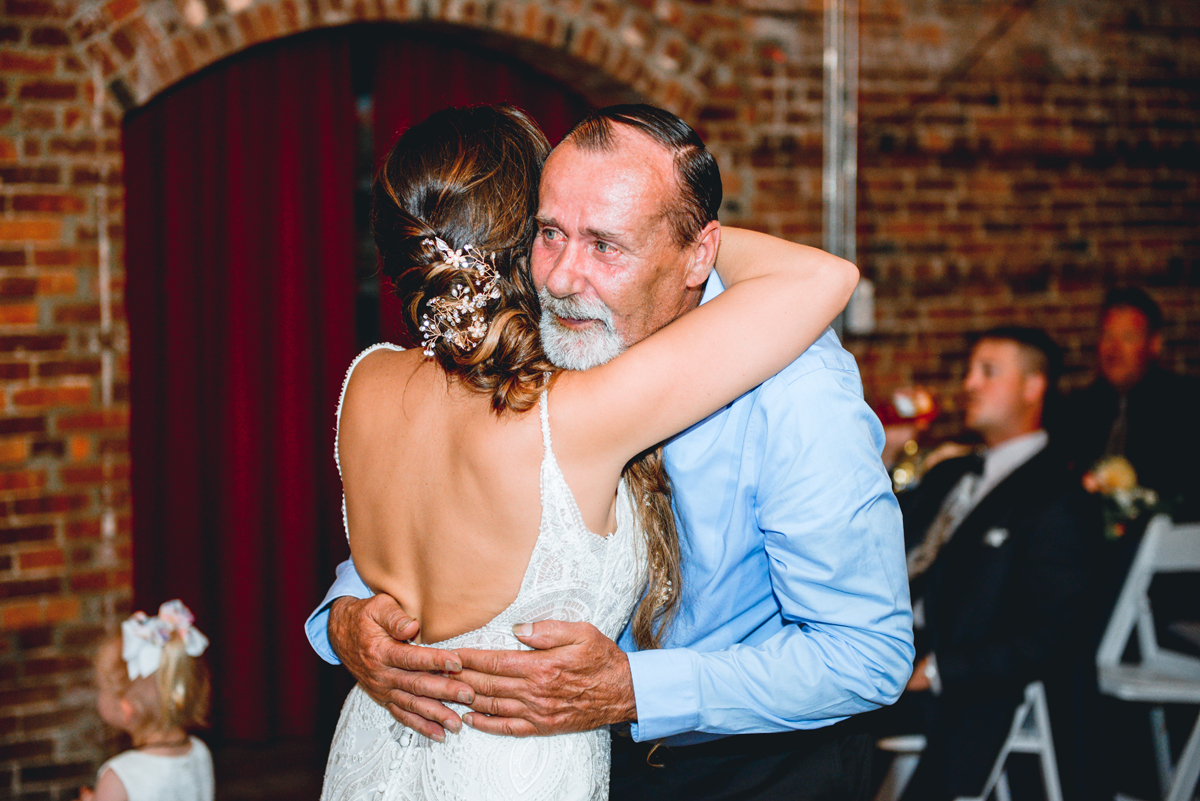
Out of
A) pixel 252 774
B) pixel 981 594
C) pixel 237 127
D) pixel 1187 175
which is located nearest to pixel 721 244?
pixel 981 594

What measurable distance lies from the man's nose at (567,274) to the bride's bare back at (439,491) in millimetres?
197

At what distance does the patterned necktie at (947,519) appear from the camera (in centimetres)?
331

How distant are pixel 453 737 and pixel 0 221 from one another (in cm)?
243

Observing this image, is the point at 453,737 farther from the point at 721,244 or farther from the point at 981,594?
the point at 981,594

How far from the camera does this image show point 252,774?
350cm

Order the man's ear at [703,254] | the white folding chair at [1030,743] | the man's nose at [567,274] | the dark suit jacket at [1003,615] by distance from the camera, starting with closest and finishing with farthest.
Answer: the man's nose at [567,274]
the man's ear at [703,254]
the dark suit jacket at [1003,615]
the white folding chair at [1030,743]

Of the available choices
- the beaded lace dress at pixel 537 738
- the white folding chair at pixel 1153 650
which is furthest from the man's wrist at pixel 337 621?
the white folding chair at pixel 1153 650

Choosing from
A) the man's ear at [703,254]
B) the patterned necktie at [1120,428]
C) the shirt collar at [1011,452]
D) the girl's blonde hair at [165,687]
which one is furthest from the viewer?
the patterned necktie at [1120,428]

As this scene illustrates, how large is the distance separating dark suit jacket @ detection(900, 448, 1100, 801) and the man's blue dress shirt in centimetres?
163

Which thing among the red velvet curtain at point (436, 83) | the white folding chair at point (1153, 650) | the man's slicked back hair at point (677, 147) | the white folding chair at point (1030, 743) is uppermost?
the red velvet curtain at point (436, 83)

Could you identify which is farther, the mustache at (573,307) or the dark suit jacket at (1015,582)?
the dark suit jacket at (1015,582)

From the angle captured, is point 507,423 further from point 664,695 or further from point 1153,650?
point 1153,650

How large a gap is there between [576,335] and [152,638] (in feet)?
5.19

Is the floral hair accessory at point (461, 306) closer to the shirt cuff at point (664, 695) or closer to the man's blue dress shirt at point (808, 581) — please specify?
the man's blue dress shirt at point (808, 581)
